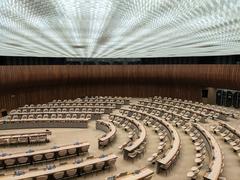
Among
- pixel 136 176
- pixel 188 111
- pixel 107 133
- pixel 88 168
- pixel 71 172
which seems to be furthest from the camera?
pixel 188 111

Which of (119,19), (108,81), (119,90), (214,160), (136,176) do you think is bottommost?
(136,176)

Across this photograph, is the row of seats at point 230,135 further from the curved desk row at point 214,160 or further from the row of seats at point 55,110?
the row of seats at point 55,110

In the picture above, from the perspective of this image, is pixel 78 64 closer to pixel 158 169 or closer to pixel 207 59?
pixel 207 59

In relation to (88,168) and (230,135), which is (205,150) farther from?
(88,168)

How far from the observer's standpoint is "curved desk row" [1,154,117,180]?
8.83 m

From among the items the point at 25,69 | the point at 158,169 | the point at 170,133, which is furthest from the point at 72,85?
the point at 158,169

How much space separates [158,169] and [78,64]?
787 inches

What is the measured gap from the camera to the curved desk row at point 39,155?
35.2 ft

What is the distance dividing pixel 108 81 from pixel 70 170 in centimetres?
1945

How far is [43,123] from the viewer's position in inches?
719

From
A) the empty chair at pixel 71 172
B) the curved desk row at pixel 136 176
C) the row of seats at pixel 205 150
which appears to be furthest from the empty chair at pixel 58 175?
the row of seats at pixel 205 150

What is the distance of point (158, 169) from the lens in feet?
33.7

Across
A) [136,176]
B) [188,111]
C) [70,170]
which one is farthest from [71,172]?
[188,111]

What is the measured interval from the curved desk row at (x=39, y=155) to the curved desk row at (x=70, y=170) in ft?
6.55
